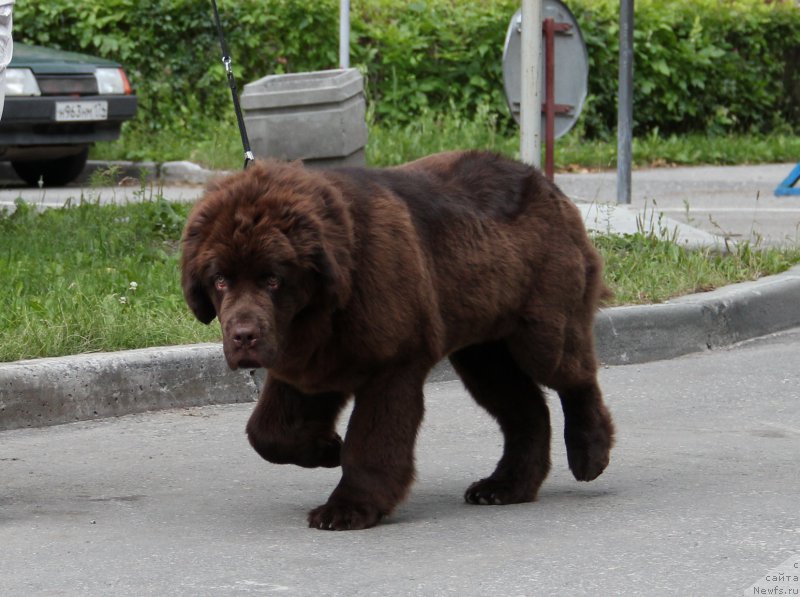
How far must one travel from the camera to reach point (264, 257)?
4.01 m

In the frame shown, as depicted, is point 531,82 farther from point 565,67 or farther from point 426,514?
point 426,514

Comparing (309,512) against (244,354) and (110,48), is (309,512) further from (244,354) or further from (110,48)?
(110,48)

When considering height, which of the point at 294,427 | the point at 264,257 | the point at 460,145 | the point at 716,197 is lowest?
the point at 716,197

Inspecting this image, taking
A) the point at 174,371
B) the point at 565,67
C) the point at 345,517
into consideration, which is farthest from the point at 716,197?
the point at 345,517

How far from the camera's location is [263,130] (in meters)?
10.1

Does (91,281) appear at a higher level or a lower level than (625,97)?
lower

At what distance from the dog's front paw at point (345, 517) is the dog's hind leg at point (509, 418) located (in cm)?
54

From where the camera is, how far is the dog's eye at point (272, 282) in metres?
4.04

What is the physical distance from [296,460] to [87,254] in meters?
3.66

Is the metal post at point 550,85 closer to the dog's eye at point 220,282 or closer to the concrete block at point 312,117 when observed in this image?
the concrete block at point 312,117

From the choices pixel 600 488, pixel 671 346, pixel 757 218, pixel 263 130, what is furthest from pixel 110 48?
pixel 600 488

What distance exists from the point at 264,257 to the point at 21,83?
8.91 m

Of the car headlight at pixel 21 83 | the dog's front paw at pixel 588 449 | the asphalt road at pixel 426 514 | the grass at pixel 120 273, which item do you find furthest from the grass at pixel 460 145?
the dog's front paw at pixel 588 449

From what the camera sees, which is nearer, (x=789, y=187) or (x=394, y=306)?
(x=394, y=306)
